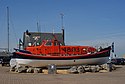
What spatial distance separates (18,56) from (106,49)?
1000 cm

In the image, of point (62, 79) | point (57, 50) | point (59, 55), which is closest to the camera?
point (62, 79)

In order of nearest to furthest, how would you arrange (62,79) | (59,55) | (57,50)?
(62,79) < (59,55) < (57,50)

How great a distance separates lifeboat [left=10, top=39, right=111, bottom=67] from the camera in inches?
1287

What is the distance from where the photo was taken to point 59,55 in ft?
109

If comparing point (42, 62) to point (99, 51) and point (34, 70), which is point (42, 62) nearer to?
point (34, 70)

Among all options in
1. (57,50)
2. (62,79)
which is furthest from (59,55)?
(62,79)

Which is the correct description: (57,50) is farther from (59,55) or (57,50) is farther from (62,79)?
(62,79)

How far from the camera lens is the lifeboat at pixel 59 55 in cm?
3269

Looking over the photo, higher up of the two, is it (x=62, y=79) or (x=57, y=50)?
(x=57, y=50)

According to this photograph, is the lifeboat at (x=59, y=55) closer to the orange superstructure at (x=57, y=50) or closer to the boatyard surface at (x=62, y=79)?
the orange superstructure at (x=57, y=50)

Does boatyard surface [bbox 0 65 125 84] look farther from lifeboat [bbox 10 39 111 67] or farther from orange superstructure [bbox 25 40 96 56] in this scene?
orange superstructure [bbox 25 40 96 56]

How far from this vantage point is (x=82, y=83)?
56.4ft

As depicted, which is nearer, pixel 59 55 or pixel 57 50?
pixel 59 55

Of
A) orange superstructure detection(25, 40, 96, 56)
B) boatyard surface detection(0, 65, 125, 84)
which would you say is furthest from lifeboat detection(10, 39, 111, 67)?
boatyard surface detection(0, 65, 125, 84)
